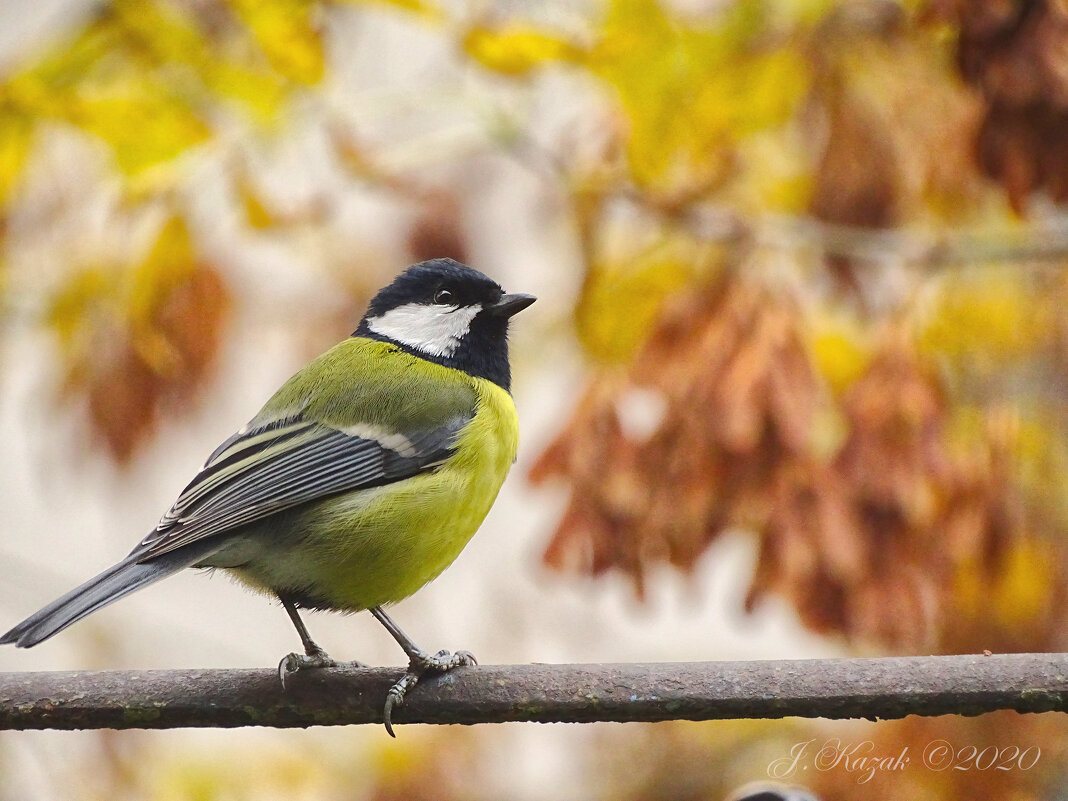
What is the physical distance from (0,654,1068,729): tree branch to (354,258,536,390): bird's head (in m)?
1.02

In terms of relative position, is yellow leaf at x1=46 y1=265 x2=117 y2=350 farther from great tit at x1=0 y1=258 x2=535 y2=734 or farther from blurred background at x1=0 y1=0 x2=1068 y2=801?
great tit at x1=0 y1=258 x2=535 y2=734

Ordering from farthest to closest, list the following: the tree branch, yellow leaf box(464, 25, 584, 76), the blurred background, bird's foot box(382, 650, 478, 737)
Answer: the blurred background, yellow leaf box(464, 25, 584, 76), bird's foot box(382, 650, 478, 737), the tree branch

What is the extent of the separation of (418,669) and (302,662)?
0.25 metres

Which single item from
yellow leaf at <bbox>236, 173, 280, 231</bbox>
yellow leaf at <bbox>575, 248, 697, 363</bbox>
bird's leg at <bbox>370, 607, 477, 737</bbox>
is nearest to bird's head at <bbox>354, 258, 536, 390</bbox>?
yellow leaf at <bbox>575, 248, 697, 363</bbox>

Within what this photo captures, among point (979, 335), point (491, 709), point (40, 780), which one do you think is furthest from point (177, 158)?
point (40, 780)

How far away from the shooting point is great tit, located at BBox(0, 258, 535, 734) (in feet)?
7.57

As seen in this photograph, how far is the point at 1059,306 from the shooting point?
3.16m

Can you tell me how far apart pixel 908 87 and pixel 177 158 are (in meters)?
1.98

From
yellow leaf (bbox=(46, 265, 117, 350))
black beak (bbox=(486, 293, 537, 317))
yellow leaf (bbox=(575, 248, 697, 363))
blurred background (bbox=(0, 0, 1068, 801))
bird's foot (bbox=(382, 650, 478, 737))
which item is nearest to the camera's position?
bird's foot (bbox=(382, 650, 478, 737))

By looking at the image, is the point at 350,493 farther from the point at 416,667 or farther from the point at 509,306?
the point at 509,306

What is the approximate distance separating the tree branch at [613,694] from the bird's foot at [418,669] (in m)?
0.07

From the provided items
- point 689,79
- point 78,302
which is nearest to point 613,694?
point 689,79

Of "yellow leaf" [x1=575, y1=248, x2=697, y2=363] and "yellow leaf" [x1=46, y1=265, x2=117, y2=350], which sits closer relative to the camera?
"yellow leaf" [x1=575, y1=248, x2=697, y2=363]

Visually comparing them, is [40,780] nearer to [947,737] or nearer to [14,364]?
[14,364]
